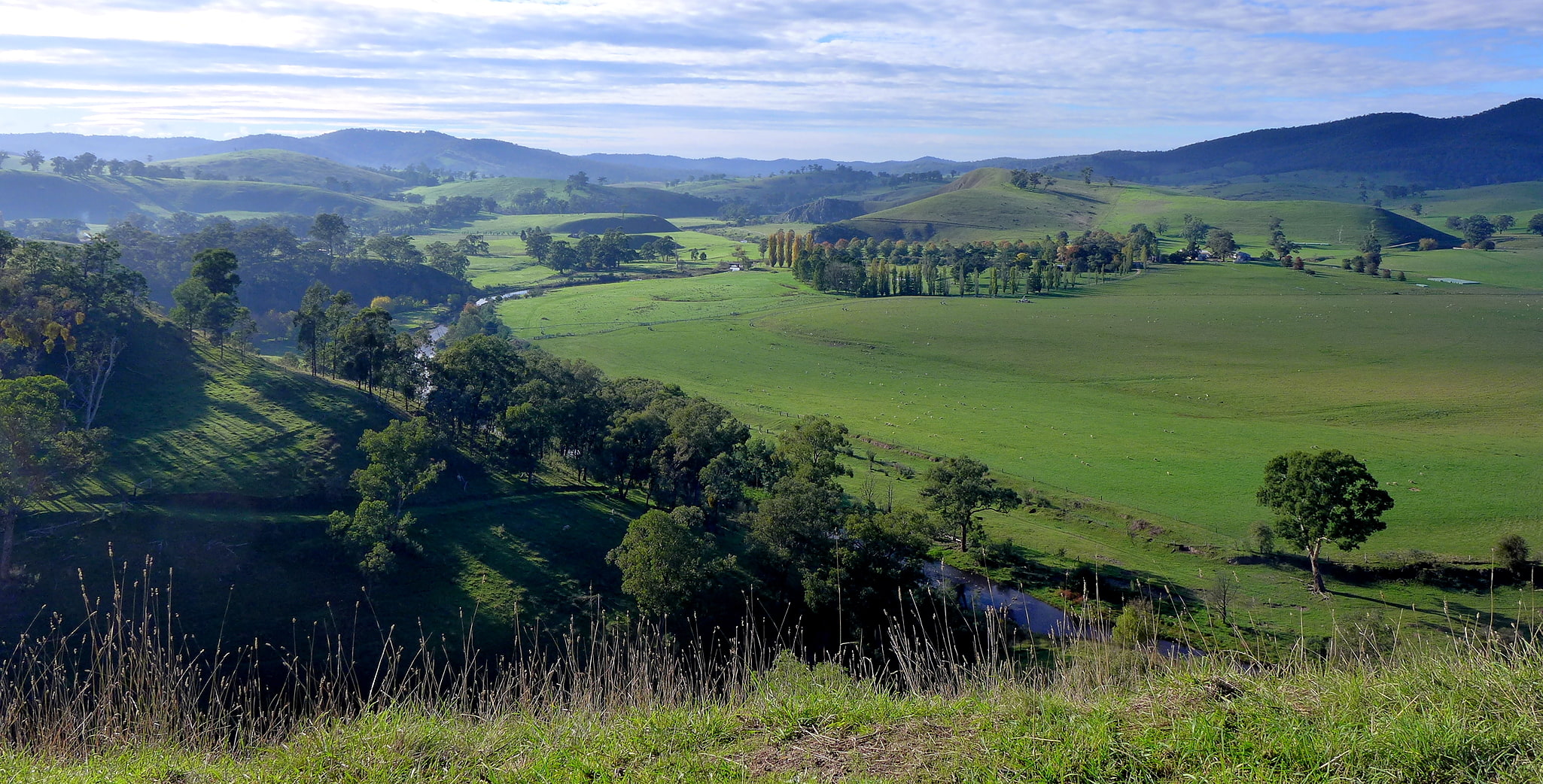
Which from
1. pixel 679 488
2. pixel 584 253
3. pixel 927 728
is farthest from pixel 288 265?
pixel 927 728

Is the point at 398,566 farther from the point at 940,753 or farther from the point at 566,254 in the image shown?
the point at 566,254

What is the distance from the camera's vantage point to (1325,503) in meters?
42.0

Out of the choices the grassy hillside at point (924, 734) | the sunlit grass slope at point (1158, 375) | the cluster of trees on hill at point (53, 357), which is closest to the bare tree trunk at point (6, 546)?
the cluster of trees on hill at point (53, 357)

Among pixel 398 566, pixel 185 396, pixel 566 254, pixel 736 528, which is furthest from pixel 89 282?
pixel 566 254

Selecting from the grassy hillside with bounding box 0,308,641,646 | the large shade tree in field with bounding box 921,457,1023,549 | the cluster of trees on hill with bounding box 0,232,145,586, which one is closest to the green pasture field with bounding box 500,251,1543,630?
the large shade tree in field with bounding box 921,457,1023,549

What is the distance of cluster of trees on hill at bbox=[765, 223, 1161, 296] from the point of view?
14900 cm

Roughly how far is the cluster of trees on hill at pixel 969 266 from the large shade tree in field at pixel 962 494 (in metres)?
100

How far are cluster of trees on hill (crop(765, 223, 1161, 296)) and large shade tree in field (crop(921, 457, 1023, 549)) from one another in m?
100

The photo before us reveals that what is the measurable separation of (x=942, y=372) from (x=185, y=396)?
68.8 metres

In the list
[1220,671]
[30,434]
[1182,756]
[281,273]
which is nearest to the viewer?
[1182,756]

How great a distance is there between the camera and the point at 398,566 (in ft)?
132

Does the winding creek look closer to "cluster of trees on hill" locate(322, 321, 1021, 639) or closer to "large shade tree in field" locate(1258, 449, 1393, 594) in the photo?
"cluster of trees on hill" locate(322, 321, 1021, 639)

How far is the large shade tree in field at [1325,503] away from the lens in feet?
136

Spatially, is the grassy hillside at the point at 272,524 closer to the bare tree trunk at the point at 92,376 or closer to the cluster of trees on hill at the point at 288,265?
the bare tree trunk at the point at 92,376
